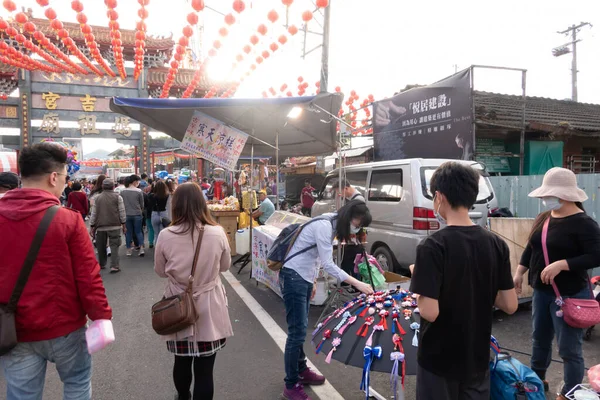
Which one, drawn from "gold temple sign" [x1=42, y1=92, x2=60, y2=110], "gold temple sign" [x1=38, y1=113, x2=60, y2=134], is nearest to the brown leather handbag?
"gold temple sign" [x1=38, y1=113, x2=60, y2=134]

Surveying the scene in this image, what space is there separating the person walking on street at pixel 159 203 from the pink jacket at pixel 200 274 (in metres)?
6.59

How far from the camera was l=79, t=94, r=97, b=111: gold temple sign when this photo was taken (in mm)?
20453

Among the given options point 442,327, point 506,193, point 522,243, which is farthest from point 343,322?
point 506,193

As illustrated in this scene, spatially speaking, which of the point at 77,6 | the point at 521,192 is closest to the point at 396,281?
the point at 521,192

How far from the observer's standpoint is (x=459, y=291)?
1716 millimetres

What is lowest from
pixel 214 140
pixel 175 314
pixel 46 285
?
pixel 175 314

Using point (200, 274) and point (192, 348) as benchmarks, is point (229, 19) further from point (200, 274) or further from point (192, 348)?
point (192, 348)

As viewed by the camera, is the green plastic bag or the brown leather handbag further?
the green plastic bag

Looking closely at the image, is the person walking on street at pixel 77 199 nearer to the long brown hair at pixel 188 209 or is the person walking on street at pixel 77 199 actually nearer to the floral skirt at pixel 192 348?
the long brown hair at pixel 188 209

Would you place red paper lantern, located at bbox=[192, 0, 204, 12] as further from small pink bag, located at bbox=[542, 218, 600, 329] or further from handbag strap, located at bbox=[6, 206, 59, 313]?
small pink bag, located at bbox=[542, 218, 600, 329]

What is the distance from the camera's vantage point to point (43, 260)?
1865mm

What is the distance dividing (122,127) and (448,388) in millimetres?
22965

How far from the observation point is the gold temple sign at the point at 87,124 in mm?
20562

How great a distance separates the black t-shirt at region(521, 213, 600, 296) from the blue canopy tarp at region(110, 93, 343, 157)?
123 inches
